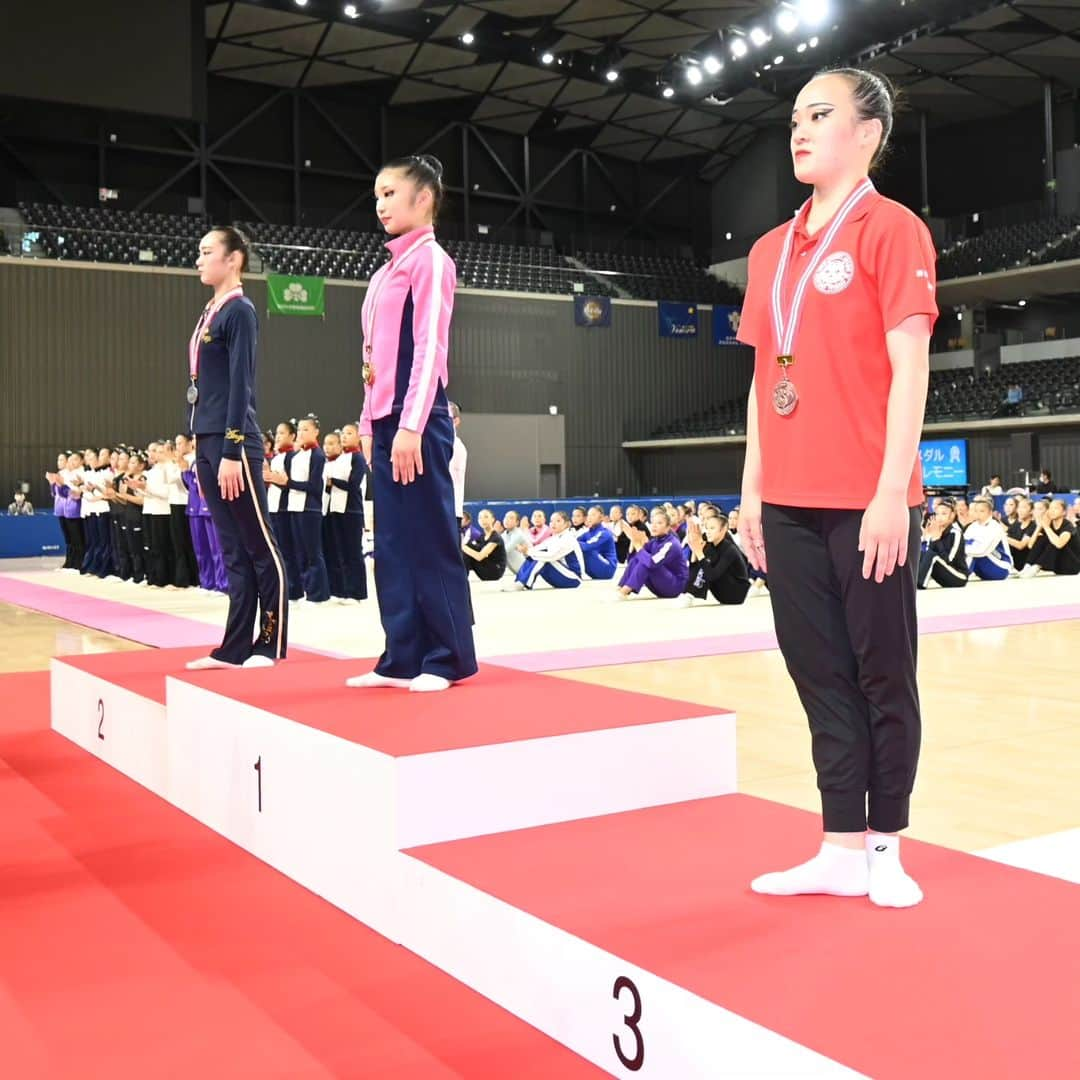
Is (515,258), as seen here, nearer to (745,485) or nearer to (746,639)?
(746,639)

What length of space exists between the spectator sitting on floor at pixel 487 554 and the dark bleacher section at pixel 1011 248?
1557cm

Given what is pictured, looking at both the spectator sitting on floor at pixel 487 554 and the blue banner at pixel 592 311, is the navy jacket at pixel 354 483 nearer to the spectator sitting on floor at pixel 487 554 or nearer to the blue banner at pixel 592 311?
the spectator sitting on floor at pixel 487 554

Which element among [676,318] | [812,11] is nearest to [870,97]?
[812,11]

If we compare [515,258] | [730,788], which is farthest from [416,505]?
[515,258]

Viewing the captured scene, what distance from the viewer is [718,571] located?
10.6m

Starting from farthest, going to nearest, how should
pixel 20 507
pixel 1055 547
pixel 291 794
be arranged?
pixel 20 507
pixel 1055 547
pixel 291 794

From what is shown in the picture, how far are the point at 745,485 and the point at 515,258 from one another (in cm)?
2567

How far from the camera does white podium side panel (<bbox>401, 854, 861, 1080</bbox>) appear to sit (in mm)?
1564

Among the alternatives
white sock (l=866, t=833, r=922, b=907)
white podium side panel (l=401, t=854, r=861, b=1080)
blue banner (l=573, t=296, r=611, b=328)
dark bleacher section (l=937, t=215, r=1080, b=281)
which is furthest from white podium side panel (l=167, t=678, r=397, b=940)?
dark bleacher section (l=937, t=215, r=1080, b=281)

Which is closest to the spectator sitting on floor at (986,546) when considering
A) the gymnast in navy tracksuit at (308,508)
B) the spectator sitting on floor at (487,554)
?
the spectator sitting on floor at (487,554)

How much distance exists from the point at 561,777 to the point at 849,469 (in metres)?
0.98

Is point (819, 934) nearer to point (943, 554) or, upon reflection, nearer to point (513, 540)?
point (943, 554)

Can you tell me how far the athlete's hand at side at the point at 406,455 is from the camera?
3291 millimetres

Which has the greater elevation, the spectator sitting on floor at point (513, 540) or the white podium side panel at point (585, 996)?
the spectator sitting on floor at point (513, 540)
